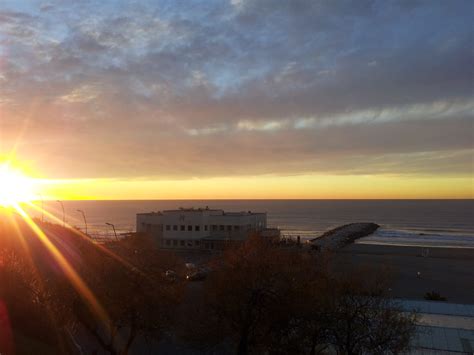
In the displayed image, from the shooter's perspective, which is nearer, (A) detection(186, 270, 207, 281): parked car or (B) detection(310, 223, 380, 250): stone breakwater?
(A) detection(186, 270, 207, 281): parked car

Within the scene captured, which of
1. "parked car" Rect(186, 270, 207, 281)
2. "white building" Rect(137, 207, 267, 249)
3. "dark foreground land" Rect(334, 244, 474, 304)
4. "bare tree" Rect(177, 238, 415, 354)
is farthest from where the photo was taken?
"white building" Rect(137, 207, 267, 249)

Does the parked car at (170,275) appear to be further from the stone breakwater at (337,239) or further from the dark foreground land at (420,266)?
the stone breakwater at (337,239)

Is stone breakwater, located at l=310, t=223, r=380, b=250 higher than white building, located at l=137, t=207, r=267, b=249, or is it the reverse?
white building, located at l=137, t=207, r=267, b=249

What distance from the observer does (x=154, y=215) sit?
7762cm

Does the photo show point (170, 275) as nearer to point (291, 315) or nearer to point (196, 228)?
point (291, 315)

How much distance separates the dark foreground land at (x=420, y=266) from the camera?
148 feet

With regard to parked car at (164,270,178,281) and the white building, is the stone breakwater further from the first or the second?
parked car at (164,270,178,281)

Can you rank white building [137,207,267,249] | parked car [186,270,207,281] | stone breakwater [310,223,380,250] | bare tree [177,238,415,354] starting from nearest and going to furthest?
bare tree [177,238,415,354] → parked car [186,270,207,281] → white building [137,207,267,249] → stone breakwater [310,223,380,250]

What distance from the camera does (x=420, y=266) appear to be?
61125 mm

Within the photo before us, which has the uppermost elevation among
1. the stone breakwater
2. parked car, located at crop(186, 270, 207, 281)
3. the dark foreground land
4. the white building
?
the white building

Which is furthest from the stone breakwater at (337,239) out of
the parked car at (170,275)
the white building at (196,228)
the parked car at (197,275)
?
the parked car at (170,275)

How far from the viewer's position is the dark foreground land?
148ft

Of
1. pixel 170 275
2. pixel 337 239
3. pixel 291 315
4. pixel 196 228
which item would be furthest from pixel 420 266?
pixel 170 275

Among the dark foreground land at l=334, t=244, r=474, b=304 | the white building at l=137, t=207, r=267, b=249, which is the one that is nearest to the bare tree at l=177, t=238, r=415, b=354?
the dark foreground land at l=334, t=244, r=474, b=304
